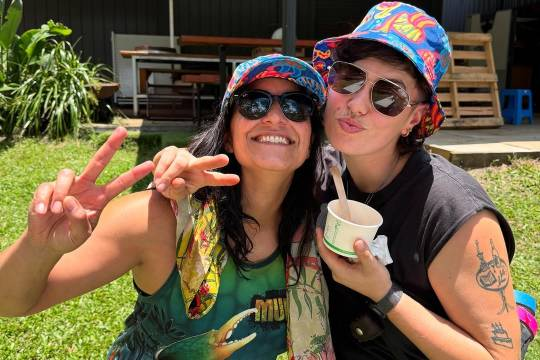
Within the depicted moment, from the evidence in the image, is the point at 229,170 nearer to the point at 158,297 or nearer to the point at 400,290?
the point at 158,297

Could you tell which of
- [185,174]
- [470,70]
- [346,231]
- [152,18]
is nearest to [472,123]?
[470,70]

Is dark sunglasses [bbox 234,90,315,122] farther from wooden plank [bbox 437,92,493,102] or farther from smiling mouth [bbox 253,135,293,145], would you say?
wooden plank [bbox 437,92,493,102]

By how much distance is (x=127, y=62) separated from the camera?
11.4m

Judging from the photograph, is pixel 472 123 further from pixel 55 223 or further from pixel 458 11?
pixel 55 223

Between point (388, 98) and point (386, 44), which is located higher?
point (386, 44)

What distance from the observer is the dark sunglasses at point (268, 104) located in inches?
63.8

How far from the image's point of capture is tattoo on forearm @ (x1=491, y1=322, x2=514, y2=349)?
4.82ft

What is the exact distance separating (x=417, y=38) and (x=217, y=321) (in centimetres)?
119

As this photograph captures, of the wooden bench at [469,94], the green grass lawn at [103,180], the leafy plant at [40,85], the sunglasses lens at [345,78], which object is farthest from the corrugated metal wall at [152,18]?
the sunglasses lens at [345,78]

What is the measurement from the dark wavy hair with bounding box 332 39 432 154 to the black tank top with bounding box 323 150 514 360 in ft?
0.17

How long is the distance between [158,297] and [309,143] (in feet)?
2.51

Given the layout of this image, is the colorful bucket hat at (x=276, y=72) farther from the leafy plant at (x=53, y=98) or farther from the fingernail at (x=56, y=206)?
the leafy plant at (x=53, y=98)

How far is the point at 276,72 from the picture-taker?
1609mm

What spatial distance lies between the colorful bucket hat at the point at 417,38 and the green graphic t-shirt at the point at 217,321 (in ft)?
2.59
